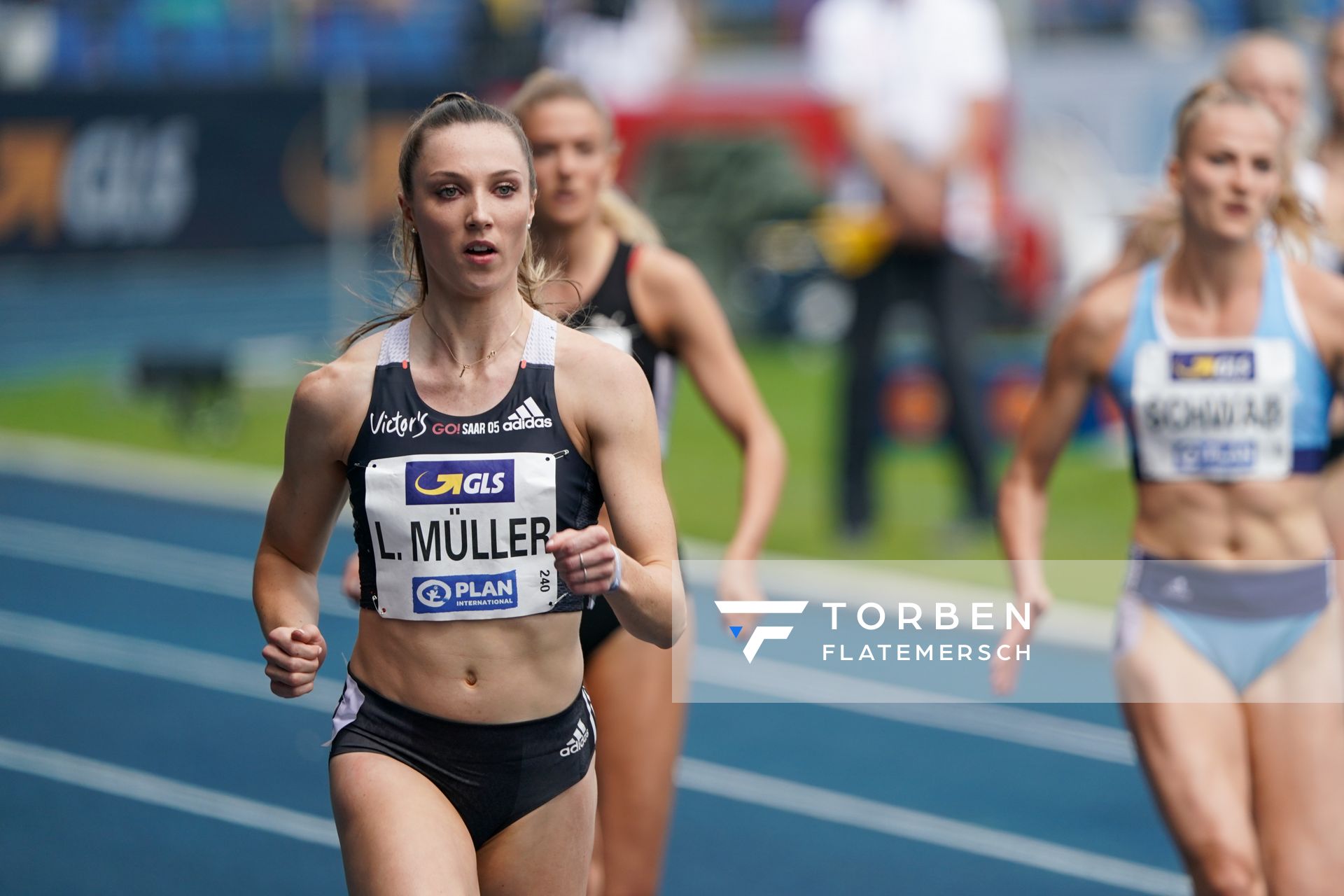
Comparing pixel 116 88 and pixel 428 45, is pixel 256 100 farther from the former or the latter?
pixel 428 45

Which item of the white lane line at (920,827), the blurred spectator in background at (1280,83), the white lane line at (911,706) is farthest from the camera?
the white lane line at (911,706)

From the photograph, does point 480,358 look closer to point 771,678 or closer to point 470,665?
point 470,665

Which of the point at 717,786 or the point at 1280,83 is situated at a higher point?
the point at 1280,83

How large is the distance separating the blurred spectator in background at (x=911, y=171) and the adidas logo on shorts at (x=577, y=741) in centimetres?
611

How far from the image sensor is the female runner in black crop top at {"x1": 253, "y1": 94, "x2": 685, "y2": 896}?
10.0 ft

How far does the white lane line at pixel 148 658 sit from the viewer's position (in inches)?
313

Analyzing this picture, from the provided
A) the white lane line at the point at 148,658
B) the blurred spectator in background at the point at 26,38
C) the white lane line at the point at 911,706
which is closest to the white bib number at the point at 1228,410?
the white lane line at the point at 911,706

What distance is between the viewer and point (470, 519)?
3.08 meters

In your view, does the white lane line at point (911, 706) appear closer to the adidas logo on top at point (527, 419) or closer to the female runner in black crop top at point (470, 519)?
the female runner in black crop top at point (470, 519)

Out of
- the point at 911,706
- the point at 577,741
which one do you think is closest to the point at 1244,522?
the point at 577,741

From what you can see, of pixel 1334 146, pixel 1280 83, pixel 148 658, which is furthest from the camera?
pixel 148 658

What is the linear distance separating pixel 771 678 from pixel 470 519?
198 inches

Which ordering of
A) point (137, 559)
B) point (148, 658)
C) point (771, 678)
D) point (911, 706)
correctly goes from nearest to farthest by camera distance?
point (911, 706)
point (771, 678)
point (148, 658)
point (137, 559)

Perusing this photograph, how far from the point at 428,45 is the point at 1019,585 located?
818 inches
